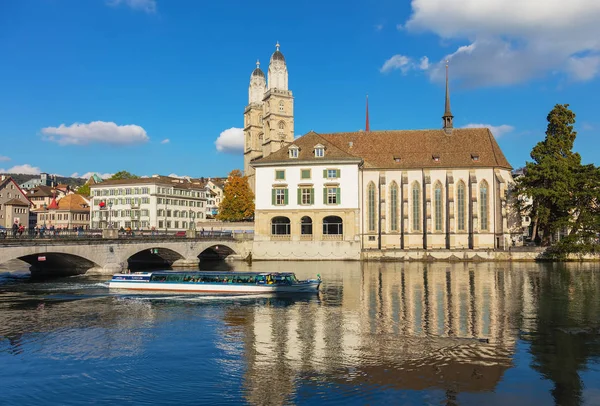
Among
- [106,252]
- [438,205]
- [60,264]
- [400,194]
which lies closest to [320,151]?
[400,194]

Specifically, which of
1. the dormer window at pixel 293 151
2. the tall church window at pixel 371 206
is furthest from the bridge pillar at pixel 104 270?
the tall church window at pixel 371 206

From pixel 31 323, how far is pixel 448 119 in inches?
2735

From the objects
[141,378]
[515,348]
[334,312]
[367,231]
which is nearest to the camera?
[141,378]

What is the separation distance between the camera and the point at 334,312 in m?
30.7

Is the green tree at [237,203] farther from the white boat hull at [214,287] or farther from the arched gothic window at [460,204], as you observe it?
the white boat hull at [214,287]

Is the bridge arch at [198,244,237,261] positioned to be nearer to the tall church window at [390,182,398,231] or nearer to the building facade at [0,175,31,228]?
the tall church window at [390,182,398,231]

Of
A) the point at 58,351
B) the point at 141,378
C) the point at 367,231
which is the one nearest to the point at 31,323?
the point at 58,351

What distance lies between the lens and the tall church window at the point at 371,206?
77.6 meters

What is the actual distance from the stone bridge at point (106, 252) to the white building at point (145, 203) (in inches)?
1275

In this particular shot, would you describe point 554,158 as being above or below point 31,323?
above

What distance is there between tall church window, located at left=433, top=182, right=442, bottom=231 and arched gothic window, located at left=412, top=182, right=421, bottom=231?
94.0 inches

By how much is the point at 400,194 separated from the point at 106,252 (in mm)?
43427

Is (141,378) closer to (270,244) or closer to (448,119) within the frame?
(270,244)

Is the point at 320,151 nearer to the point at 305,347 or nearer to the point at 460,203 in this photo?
the point at 460,203
